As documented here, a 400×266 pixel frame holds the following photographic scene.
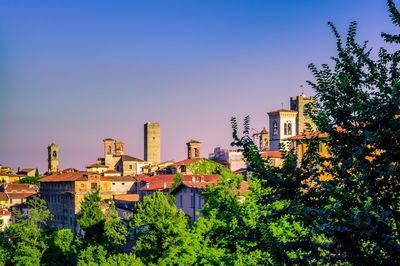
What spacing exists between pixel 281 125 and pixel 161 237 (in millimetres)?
88088

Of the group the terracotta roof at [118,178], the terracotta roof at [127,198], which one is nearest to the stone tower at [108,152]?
the terracotta roof at [118,178]

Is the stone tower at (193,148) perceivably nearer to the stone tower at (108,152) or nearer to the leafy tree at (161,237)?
the stone tower at (108,152)

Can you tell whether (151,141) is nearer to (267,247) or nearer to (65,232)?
(65,232)

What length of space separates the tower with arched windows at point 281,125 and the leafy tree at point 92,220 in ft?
227

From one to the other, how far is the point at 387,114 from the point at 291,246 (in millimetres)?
2178

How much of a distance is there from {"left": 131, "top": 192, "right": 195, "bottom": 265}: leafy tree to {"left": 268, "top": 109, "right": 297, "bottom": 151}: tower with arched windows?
7119 centimetres

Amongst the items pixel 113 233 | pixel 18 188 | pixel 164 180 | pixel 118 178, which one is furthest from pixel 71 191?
pixel 113 233

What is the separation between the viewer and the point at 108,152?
462ft

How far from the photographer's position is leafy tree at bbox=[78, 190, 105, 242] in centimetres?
5050

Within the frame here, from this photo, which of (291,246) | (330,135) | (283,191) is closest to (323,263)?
(291,246)

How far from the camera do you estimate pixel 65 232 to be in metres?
52.9

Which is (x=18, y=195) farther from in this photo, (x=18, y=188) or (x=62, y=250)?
(x=62, y=250)

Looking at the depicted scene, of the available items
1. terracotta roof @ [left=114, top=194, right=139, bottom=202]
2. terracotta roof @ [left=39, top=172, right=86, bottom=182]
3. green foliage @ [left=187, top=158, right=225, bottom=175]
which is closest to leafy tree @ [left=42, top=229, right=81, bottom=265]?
terracotta roof @ [left=114, top=194, right=139, bottom=202]

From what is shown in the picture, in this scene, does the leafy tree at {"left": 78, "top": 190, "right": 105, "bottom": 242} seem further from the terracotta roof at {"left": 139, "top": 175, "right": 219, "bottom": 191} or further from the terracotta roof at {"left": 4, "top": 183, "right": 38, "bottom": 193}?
the terracotta roof at {"left": 4, "top": 183, "right": 38, "bottom": 193}
